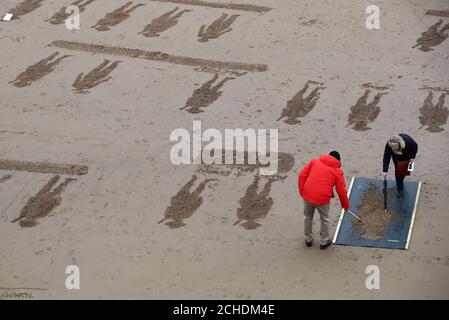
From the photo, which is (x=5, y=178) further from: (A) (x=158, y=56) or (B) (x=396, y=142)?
(B) (x=396, y=142)

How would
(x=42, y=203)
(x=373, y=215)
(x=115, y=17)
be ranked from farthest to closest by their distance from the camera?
(x=115, y=17)
(x=42, y=203)
(x=373, y=215)

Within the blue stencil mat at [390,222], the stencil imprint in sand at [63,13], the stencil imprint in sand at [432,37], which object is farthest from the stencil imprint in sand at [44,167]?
the stencil imprint in sand at [432,37]

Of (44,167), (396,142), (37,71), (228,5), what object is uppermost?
(396,142)

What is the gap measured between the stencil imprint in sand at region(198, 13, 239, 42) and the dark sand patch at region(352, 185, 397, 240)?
19.5 ft

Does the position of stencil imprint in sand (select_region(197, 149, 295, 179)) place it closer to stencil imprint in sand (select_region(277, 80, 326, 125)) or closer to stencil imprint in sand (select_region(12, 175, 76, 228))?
stencil imprint in sand (select_region(277, 80, 326, 125))

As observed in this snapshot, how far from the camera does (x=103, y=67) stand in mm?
17125

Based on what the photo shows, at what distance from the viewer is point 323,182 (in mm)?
11758

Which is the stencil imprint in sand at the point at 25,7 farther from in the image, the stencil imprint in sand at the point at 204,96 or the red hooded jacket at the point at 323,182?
the red hooded jacket at the point at 323,182

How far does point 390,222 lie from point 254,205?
1.91 m

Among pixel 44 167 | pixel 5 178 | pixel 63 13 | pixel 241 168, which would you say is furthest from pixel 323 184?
pixel 63 13

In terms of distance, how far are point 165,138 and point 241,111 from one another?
1.51 meters

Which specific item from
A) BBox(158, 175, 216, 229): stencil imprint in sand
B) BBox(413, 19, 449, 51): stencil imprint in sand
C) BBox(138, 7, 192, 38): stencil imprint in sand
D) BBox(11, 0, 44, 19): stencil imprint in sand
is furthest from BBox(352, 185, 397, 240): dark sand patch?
BBox(11, 0, 44, 19): stencil imprint in sand
